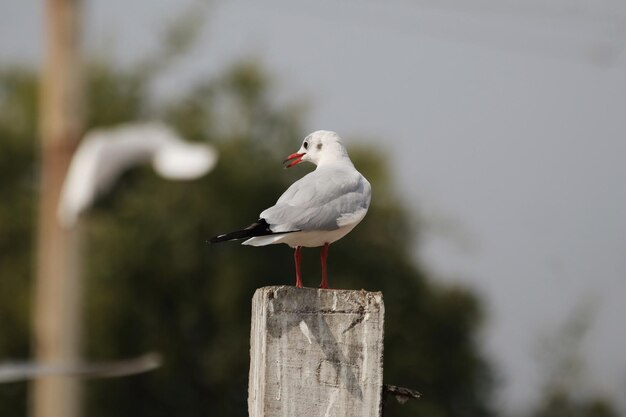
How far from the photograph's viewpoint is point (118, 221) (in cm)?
3033

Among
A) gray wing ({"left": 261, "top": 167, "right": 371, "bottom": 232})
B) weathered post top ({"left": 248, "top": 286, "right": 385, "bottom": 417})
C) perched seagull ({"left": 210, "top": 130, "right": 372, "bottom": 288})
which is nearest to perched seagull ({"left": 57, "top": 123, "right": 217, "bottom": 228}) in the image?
perched seagull ({"left": 210, "top": 130, "right": 372, "bottom": 288})

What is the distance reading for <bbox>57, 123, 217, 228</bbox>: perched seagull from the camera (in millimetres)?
13555

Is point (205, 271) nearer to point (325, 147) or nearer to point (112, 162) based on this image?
point (112, 162)

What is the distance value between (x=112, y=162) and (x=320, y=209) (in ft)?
31.3

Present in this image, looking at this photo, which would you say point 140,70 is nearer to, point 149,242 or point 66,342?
point 149,242

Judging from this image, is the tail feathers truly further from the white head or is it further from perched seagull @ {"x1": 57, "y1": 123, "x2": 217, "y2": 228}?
perched seagull @ {"x1": 57, "y1": 123, "x2": 217, "y2": 228}

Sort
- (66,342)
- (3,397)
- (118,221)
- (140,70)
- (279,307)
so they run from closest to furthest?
1. (279,307)
2. (66,342)
3. (3,397)
4. (118,221)
5. (140,70)

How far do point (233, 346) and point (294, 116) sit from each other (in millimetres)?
5523

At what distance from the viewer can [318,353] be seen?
392 cm

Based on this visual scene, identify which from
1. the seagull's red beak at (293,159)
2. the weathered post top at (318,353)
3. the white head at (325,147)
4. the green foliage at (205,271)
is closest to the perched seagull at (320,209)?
the white head at (325,147)

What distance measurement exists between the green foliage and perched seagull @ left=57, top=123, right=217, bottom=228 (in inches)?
488

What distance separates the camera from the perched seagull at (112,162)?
13.6m

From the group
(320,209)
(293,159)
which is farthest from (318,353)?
(293,159)

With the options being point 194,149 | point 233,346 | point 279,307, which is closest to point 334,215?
point 279,307
